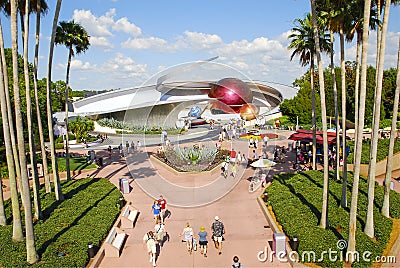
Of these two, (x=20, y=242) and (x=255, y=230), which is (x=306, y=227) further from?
(x=20, y=242)

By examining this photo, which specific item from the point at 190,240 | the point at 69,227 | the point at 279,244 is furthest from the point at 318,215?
the point at 69,227

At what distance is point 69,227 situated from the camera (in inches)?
498

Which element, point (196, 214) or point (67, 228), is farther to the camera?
point (196, 214)

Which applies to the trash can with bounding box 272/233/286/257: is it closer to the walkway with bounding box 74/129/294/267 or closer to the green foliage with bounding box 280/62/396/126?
the walkway with bounding box 74/129/294/267

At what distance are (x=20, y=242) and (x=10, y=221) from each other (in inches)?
103

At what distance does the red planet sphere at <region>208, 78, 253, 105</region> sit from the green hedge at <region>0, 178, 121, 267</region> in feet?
132

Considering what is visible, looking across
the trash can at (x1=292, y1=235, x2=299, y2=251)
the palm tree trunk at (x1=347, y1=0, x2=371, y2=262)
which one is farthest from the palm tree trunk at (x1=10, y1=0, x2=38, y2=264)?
the palm tree trunk at (x1=347, y1=0, x2=371, y2=262)

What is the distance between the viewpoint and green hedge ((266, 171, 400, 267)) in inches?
415

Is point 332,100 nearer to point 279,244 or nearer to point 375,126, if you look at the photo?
point 375,126

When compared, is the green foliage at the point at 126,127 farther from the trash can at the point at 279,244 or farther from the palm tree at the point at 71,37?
the trash can at the point at 279,244

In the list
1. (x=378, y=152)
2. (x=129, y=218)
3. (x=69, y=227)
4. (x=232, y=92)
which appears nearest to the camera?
(x=69, y=227)

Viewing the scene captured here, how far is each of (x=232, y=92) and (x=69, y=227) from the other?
46361 millimetres

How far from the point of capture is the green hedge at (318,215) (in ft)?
34.6

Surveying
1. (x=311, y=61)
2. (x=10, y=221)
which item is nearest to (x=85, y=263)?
(x=10, y=221)
